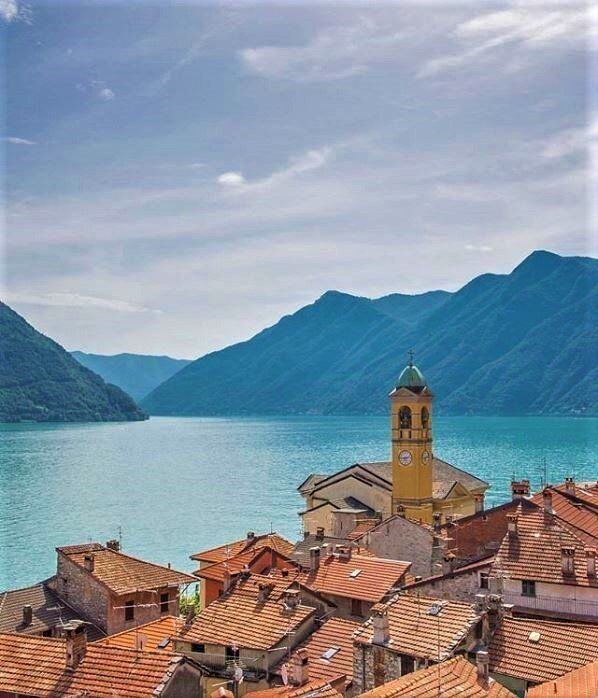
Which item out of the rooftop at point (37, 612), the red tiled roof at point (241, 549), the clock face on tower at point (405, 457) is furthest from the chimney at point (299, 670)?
the clock face on tower at point (405, 457)

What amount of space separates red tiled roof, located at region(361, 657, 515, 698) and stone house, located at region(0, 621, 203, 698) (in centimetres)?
552

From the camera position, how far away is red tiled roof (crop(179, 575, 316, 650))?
25391mm

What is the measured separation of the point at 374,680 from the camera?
22.3 meters

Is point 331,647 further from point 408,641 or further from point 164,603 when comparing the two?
point 164,603

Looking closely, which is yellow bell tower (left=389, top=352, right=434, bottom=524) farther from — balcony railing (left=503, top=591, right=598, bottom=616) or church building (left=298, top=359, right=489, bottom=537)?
balcony railing (left=503, top=591, right=598, bottom=616)

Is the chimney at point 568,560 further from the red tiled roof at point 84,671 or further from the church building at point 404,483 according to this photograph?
the church building at point 404,483

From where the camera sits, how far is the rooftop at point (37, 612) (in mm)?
32031

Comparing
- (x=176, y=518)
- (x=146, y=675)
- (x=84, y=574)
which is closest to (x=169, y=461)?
(x=176, y=518)

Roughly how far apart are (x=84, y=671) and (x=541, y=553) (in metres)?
15.4

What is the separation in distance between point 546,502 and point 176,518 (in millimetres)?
78813

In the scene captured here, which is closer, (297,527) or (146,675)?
(146,675)

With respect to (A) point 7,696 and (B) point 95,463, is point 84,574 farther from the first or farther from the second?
(B) point 95,463

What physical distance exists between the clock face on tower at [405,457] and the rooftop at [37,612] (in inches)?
1134

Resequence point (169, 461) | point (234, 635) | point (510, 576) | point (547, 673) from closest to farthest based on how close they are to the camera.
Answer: point (547, 673)
point (234, 635)
point (510, 576)
point (169, 461)
